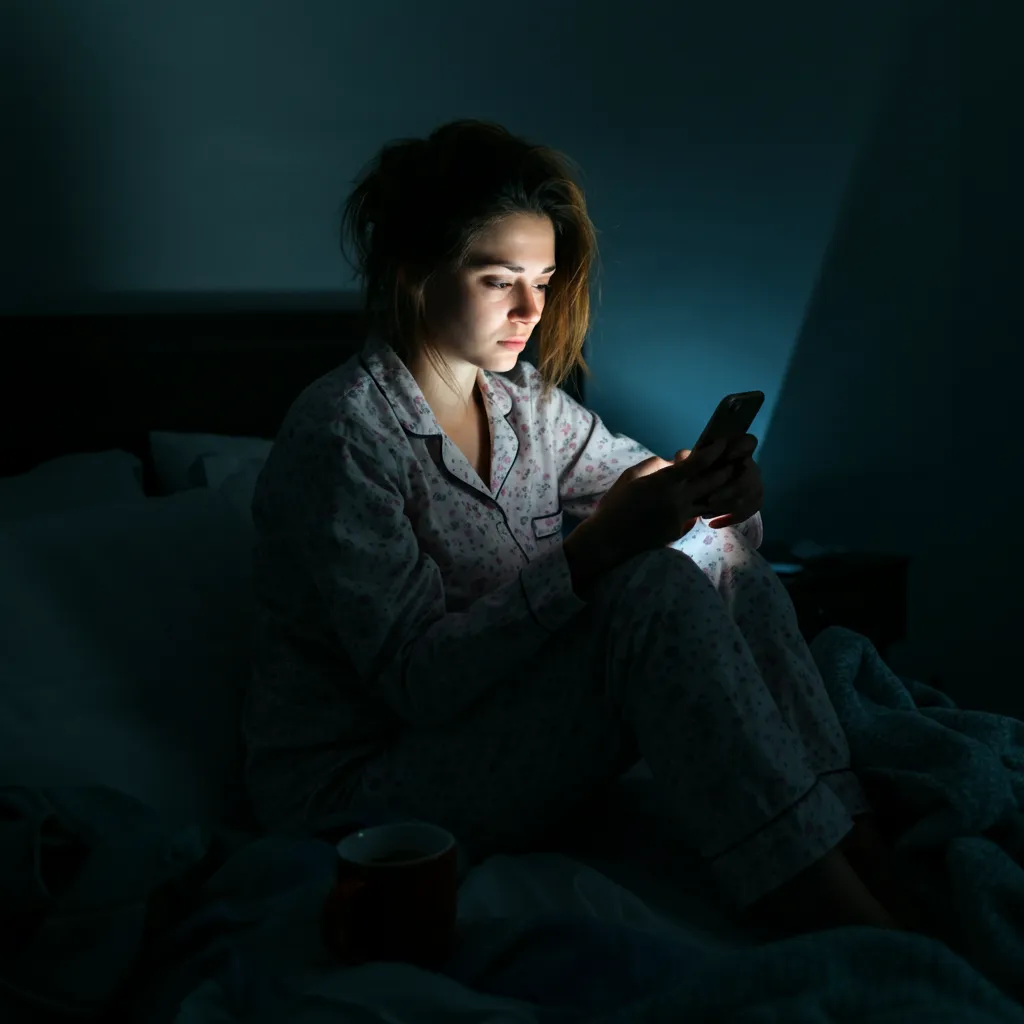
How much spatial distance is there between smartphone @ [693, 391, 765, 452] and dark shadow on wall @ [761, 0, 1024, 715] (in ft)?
4.55

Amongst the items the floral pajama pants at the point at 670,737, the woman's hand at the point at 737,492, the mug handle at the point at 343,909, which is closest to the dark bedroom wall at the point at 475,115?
the woman's hand at the point at 737,492

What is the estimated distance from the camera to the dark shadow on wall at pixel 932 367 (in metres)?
2.50

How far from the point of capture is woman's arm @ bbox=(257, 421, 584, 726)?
3.64ft

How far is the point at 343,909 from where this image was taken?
0.83m

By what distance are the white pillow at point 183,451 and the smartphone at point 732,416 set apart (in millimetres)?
777

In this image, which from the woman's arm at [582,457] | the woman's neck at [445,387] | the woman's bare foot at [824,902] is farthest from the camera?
the woman's arm at [582,457]

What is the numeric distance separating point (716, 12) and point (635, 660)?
6.03 ft

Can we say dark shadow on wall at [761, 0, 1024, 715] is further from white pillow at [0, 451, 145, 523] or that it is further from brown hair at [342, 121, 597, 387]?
white pillow at [0, 451, 145, 523]

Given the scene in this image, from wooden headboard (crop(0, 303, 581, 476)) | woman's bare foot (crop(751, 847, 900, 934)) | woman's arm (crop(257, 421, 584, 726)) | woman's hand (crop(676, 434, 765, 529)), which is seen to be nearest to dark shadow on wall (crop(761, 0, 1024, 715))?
wooden headboard (crop(0, 303, 581, 476))

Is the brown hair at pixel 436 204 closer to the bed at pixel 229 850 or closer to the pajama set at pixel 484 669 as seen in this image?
the pajama set at pixel 484 669

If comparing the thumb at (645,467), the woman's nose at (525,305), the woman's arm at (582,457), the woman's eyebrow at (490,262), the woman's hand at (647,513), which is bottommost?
the woman's arm at (582,457)

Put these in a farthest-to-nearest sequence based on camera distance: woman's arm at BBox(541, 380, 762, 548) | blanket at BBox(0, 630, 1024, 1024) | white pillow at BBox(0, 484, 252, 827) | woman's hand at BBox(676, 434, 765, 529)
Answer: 1. woman's arm at BBox(541, 380, 762, 548)
2. woman's hand at BBox(676, 434, 765, 529)
3. white pillow at BBox(0, 484, 252, 827)
4. blanket at BBox(0, 630, 1024, 1024)

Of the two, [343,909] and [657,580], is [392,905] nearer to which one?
[343,909]

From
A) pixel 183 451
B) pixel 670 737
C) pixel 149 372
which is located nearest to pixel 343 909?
pixel 670 737
